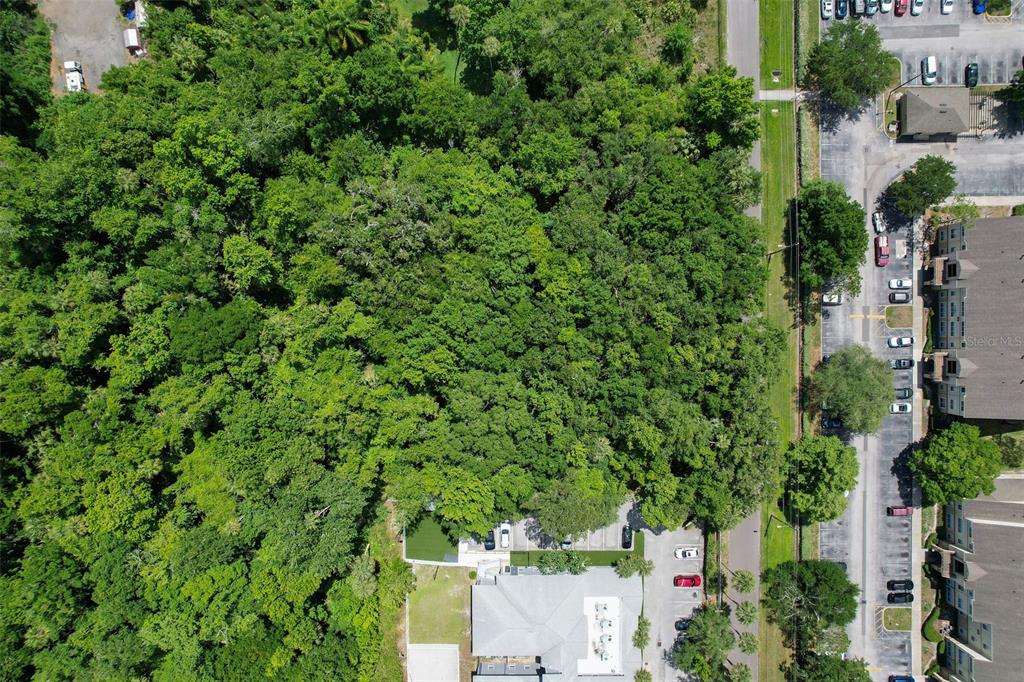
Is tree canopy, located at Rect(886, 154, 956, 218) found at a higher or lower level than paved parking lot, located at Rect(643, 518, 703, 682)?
higher

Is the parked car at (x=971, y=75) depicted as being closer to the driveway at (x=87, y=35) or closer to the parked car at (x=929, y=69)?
the parked car at (x=929, y=69)

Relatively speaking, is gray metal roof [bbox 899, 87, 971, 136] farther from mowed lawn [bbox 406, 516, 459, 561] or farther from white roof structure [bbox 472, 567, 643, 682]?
mowed lawn [bbox 406, 516, 459, 561]

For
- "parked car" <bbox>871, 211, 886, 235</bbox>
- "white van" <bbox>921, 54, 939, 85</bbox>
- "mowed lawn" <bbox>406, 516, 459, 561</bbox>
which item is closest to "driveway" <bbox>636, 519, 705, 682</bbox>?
"mowed lawn" <bbox>406, 516, 459, 561</bbox>

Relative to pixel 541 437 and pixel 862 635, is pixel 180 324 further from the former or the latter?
pixel 862 635

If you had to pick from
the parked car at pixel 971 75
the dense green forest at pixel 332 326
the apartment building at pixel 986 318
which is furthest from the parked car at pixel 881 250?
the parked car at pixel 971 75

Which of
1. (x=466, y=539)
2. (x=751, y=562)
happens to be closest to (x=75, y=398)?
(x=466, y=539)
